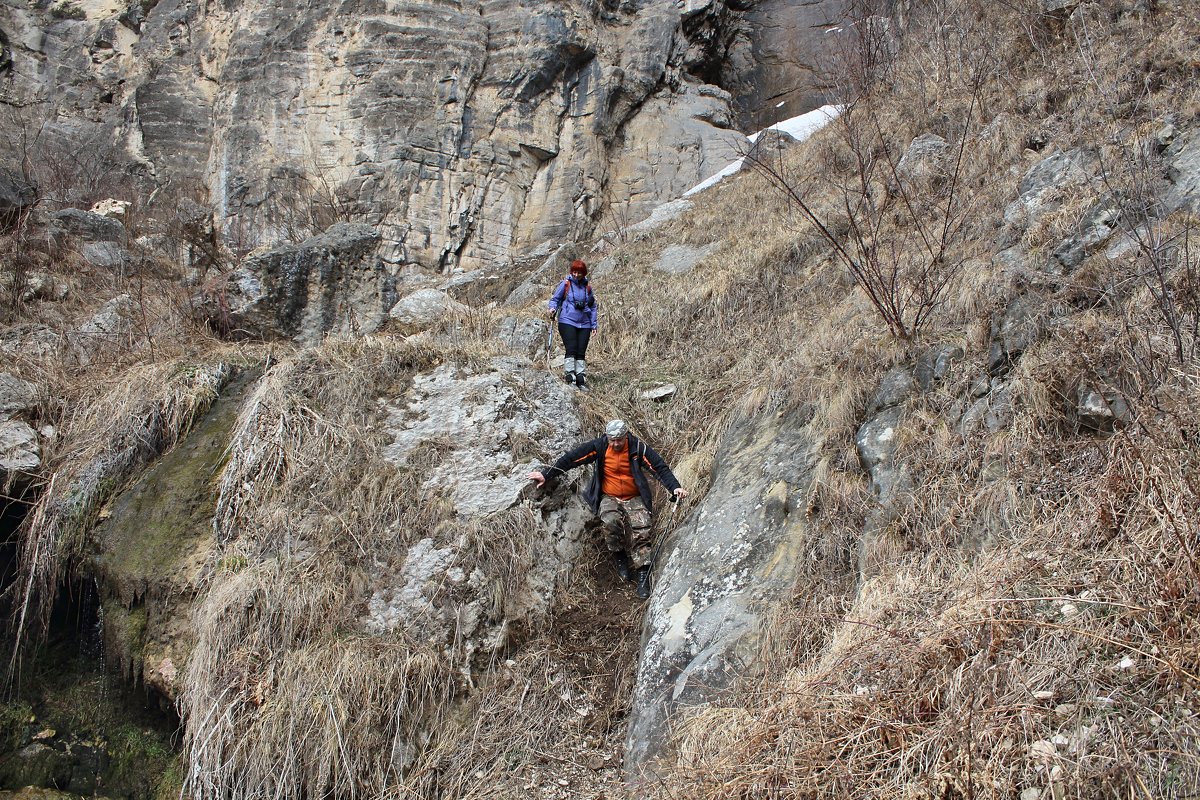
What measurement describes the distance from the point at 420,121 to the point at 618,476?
41.1 feet

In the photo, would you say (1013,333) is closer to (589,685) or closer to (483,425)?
(589,685)

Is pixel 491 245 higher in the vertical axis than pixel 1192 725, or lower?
lower

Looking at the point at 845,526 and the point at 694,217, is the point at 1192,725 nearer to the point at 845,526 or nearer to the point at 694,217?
the point at 845,526

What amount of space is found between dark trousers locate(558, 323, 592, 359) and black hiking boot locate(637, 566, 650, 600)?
2.65 meters

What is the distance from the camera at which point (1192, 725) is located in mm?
2441

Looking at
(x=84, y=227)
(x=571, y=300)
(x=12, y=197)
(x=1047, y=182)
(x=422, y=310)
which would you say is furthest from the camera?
(x=84, y=227)

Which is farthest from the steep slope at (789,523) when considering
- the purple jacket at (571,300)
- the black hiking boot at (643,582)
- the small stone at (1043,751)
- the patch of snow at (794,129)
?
the patch of snow at (794,129)

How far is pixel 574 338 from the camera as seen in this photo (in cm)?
769

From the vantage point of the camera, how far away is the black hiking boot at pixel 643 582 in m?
5.79

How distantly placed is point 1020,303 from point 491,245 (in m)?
12.1

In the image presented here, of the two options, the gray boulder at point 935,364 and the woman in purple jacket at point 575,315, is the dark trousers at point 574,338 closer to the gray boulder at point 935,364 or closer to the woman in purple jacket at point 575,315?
the woman in purple jacket at point 575,315

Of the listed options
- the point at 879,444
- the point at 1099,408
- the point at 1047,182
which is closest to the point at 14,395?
the point at 879,444

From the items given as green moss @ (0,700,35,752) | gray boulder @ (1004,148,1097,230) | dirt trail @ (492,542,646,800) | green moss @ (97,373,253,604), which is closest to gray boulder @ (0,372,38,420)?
green moss @ (97,373,253,604)

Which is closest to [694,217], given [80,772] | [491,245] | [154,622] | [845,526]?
[491,245]
